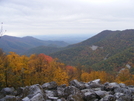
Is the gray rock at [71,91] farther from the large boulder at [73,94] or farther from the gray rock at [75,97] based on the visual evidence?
the gray rock at [75,97]

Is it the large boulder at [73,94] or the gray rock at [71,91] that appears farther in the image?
the gray rock at [71,91]

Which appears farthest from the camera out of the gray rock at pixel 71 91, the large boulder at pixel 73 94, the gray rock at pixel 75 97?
the gray rock at pixel 71 91

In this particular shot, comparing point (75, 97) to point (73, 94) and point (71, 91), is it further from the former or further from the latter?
point (71, 91)

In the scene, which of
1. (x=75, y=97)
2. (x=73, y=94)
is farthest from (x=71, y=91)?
(x=75, y=97)

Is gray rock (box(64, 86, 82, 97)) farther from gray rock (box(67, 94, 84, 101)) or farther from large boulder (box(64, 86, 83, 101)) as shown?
gray rock (box(67, 94, 84, 101))

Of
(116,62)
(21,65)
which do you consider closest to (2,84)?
(21,65)

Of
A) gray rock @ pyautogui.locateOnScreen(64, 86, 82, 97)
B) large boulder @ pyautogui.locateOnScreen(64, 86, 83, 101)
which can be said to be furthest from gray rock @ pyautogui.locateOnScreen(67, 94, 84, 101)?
gray rock @ pyautogui.locateOnScreen(64, 86, 82, 97)

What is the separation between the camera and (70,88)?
2000cm

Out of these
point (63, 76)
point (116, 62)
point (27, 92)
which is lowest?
point (116, 62)

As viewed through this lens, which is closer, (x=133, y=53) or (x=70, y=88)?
(x=70, y=88)

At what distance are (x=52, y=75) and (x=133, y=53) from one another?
11854 centimetres

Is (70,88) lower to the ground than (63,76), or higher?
higher

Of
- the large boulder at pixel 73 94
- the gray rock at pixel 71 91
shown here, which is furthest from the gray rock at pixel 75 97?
the gray rock at pixel 71 91

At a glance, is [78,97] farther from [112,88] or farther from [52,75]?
[52,75]
